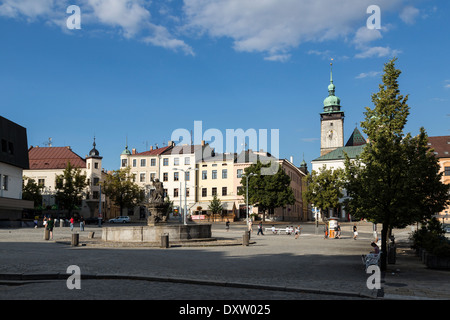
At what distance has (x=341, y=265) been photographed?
56.1ft

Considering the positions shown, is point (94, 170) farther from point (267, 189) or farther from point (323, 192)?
point (323, 192)

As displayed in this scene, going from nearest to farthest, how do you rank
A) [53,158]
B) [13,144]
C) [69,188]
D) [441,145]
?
1. [13,144]
2. [69,188]
3. [441,145]
4. [53,158]

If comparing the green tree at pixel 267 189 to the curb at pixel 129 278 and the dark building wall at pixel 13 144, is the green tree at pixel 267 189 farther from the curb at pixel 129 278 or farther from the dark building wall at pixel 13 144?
the curb at pixel 129 278

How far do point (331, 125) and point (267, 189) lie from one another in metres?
70.0

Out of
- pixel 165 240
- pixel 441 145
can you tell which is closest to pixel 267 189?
pixel 441 145

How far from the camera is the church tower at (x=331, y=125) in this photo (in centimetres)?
13588

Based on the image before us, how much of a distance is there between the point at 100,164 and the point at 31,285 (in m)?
82.5

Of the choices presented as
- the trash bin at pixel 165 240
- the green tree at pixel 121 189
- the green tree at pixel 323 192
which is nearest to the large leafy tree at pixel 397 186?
the trash bin at pixel 165 240

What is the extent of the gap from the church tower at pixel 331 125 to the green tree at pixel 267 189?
213 feet

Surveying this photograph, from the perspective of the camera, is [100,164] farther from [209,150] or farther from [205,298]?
[205,298]

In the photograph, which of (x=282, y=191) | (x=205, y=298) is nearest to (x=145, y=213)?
(x=282, y=191)

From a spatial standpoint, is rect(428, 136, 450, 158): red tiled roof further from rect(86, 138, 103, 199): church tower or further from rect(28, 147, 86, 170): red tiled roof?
rect(28, 147, 86, 170): red tiled roof

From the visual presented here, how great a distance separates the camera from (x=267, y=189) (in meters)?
73.8

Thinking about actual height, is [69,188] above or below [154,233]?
above
